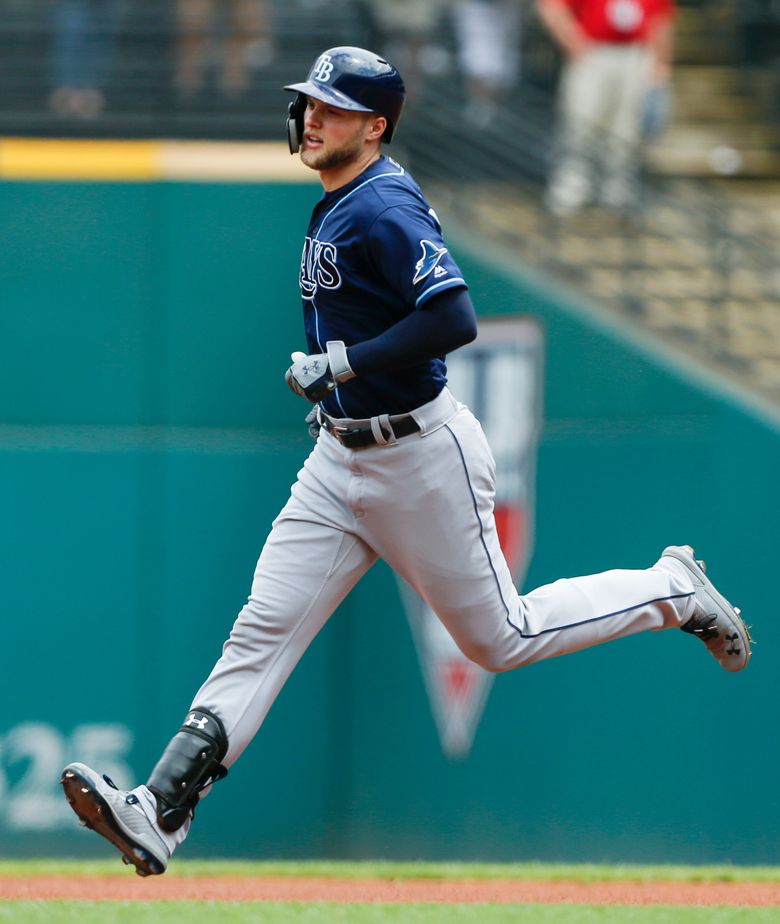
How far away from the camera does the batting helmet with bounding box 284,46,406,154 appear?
4016 millimetres

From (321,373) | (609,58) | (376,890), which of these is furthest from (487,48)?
(376,890)

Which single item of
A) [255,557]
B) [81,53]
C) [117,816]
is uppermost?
[81,53]

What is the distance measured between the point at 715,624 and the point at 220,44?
320 centimetres

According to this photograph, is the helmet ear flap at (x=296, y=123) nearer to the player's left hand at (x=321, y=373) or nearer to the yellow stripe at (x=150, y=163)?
the player's left hand at (x=321, y=373)

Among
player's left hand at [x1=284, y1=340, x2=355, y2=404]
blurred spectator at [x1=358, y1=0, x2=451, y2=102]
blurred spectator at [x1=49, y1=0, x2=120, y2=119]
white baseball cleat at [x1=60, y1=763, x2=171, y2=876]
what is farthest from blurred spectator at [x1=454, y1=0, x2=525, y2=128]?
white baseball cleat at [x1=60, y1=763, x2=171, y2=876]

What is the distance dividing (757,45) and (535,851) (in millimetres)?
4082

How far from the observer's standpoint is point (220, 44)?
6.33 meters

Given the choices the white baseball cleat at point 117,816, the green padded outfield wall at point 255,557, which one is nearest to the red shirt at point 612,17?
the green padded outfield wall at point 255,557

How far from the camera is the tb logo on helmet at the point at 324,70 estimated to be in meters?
4.02

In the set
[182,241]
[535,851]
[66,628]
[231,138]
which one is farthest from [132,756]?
[231,138]

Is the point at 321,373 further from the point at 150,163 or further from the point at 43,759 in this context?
the point at 43,759

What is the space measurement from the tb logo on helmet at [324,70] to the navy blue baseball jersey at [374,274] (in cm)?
26

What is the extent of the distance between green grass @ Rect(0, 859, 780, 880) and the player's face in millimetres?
2566

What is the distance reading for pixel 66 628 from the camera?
224 inches
